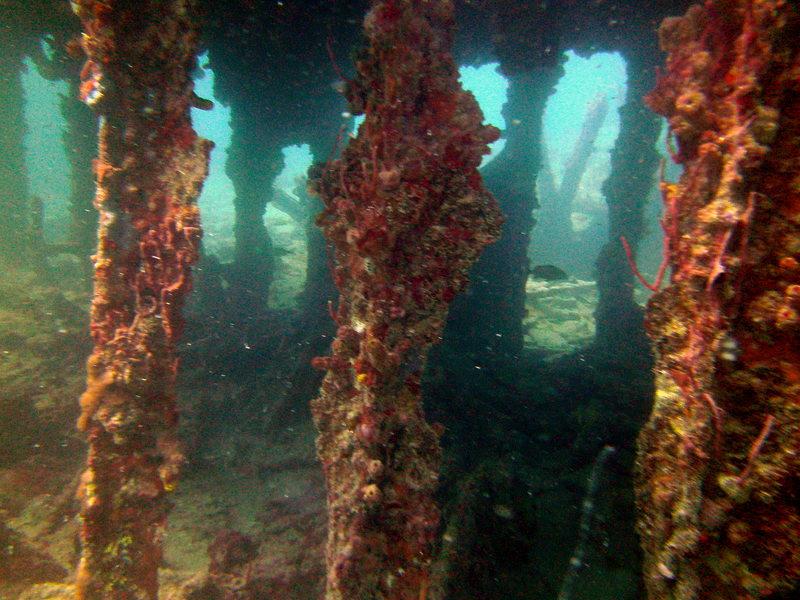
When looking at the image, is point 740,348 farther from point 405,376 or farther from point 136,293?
point 136,293

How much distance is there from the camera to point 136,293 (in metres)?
4.43

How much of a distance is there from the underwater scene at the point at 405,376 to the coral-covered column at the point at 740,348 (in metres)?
0.01

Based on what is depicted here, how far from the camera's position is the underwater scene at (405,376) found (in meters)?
2.38

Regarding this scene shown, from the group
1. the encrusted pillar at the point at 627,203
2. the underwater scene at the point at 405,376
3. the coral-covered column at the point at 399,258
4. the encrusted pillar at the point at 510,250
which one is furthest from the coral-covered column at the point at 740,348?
the encrusted pillar at the point at 627,203

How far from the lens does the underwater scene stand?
2.38 meters

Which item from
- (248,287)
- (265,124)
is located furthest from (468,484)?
(265,124)

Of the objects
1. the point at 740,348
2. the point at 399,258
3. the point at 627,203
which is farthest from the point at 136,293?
the point at 627,203

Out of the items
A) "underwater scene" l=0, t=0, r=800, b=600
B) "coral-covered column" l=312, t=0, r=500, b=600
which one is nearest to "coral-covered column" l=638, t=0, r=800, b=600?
"underwater scene" l=0, t=0, r=800, b=600

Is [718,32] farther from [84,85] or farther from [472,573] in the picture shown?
[84,85]

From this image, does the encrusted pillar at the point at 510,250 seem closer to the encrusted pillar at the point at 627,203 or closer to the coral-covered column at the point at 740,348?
the encrusted pillar at the point at 627,203

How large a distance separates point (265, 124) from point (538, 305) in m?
13.8

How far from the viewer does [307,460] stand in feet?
26.2

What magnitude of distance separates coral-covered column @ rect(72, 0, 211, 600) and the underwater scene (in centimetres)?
2

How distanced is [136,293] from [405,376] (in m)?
3.09
